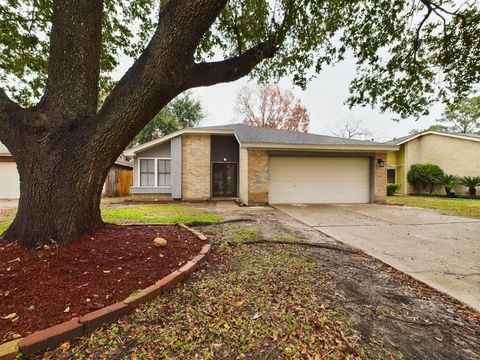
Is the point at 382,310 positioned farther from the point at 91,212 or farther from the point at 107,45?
the point at 107,45

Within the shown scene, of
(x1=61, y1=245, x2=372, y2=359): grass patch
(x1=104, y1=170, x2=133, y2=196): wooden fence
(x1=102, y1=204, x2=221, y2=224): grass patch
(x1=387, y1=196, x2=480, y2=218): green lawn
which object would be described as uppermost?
(x1=104, y1=170, x2=133, y2=196): wooden fence

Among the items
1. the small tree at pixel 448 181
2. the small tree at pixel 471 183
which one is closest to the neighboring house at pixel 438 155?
the small tree at pixel 471 183

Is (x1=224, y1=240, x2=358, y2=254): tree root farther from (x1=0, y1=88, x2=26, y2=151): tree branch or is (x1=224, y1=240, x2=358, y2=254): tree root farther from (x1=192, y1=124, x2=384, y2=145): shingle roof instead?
(x1=192, y1=124, x2=384, y2=145): shingle roof

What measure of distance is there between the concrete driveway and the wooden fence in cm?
1257

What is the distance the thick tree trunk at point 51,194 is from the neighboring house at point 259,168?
6.75 meters

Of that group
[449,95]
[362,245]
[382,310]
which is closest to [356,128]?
[449,95]

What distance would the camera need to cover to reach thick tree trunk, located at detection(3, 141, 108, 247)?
Result: 2717 mm

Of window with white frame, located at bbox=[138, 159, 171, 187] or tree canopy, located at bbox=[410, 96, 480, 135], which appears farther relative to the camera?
tree canopy, located at bbox=[410, 96, 480, 135]

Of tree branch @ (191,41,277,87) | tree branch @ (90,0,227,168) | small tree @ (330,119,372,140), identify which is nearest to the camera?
tree branch @ (90,0,227,168)

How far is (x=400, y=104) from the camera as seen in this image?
546 cm

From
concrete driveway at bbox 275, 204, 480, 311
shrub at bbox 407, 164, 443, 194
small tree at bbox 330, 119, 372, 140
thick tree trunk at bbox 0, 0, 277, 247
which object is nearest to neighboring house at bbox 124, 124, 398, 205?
concrete driveway at bbox 275, 204, 480, 311

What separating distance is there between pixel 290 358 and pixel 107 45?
7.22m

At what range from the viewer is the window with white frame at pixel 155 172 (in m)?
11.9

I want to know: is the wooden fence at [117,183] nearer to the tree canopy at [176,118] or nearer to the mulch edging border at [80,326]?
the tree canopy at [176,118]
